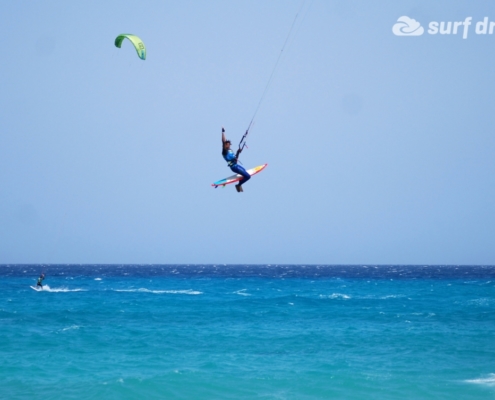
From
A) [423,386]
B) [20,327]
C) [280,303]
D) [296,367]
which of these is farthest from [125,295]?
[423,386]

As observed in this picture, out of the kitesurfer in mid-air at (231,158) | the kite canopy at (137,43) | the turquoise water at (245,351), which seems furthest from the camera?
the turquoise water at (245,351)

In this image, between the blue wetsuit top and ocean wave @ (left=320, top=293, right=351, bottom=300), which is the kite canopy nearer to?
the blue wetsuit top

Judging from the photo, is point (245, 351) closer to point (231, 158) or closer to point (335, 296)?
point (231, 158)

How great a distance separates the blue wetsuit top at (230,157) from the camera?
15416 mm

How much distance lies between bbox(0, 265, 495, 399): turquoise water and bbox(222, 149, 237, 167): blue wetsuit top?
287 inches

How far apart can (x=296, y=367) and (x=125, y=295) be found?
3013 centimetres

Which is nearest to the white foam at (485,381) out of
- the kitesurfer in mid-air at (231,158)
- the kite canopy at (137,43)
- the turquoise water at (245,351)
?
the turquoise water at (245,351)

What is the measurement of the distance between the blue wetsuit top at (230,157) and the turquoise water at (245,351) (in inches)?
287

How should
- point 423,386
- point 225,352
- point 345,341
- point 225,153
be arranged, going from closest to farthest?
1. point 225,153
2. point 423,386
3. point 225,352
4. point 345,341

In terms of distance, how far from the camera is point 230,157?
15453 millimetres

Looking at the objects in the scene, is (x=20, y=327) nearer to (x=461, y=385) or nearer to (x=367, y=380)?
(x=367, y=380)

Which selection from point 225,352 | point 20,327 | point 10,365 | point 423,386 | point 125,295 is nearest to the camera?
point 423,386

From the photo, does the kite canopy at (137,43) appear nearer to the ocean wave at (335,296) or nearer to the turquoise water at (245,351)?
the turquoise water at (245,351)

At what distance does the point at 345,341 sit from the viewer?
2680 centimetres
